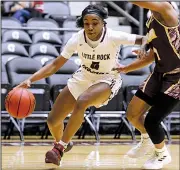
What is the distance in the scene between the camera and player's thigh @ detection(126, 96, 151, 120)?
21.2ft

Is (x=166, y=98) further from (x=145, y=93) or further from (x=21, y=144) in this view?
(x=21, y=144)

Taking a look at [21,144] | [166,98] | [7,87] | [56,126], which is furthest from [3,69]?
[166,98]

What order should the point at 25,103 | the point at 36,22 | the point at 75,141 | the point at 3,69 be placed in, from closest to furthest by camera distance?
the point at 25,103, the point at 75,141, the point at 3,69, the point at 36,22

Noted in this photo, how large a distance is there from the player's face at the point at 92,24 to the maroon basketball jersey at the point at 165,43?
52cm

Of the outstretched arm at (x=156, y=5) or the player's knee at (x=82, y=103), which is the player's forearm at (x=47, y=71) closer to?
the player's knee at (x=82, y=103)

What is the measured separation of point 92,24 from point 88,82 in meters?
0.65

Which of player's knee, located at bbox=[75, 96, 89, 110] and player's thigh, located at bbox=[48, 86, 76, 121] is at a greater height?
player's knee, located at bbox=[75, 96, 89, 110]

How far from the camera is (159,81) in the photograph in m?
6.38

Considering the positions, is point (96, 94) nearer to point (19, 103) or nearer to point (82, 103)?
point (82, 103)

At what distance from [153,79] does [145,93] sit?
170 millimetres

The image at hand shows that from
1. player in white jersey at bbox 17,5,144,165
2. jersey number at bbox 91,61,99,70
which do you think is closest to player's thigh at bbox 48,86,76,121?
player in white jersey at bbox 17,5,144,165

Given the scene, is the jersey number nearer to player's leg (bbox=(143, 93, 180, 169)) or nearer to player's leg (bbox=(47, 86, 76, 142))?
player's leg (bbox=(47, 86, 76, 142))

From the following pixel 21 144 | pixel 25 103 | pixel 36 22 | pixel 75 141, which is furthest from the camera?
pixel 36 22

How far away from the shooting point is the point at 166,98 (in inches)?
248
